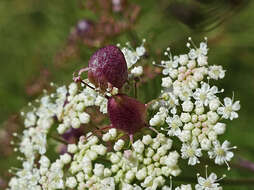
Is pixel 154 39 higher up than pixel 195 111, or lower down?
higher up

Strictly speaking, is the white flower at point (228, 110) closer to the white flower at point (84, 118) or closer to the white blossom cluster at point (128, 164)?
the white blossom cluster at point (128, 164)

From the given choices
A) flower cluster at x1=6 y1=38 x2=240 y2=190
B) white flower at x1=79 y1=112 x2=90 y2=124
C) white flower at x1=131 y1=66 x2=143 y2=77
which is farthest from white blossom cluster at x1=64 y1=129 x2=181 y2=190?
white flower at x1=131 y1=66 x2=143 y2=77

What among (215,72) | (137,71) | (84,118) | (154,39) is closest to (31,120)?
(84,118)

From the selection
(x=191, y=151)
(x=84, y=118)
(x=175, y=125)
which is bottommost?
(x=191, y=151)

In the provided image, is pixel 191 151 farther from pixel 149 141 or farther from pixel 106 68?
pixel 106 68

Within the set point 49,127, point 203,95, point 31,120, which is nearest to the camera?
point 203,95

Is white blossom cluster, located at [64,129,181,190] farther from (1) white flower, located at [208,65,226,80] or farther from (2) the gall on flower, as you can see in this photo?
(1) white flower, located at [208,65,226,80]

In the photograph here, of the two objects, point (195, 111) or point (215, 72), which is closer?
point (195, 111)
